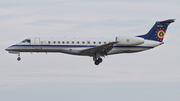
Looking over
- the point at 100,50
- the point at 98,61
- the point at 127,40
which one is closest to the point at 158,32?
the point at 127,40

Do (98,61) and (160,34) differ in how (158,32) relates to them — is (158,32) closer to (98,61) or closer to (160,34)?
(160,34)

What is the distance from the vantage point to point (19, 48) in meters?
36.5

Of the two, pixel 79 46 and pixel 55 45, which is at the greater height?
pixel 55 45

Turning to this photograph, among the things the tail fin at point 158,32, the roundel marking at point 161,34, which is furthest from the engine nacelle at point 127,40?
the roundel marking at point 161,34

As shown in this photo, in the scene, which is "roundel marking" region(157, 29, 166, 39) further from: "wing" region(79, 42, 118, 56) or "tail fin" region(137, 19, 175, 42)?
"wing" region(79, 42, 118, 56)

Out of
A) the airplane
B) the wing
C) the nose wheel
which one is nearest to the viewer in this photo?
the wing

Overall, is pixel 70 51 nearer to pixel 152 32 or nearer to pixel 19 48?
pixel 19 48

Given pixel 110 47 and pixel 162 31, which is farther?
pixel 162 31

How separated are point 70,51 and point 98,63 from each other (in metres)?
3.47

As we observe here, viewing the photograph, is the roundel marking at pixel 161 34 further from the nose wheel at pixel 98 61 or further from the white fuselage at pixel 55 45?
the nose wheel at pixel 98 61

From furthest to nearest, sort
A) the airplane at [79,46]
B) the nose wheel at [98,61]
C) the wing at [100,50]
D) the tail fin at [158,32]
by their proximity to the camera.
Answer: the tail fin at [158,32] → the nose wheel at [98,61] → the airplane at [79,46] → the wing at [100,50]

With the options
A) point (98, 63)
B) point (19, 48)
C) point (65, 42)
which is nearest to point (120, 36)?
point (98, 63)

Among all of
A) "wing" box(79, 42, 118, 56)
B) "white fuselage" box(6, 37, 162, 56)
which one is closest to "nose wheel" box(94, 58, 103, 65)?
"wing" box(79, 42, 118, 56)

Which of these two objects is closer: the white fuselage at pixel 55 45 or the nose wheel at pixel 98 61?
the white fuselage at pixel 55 45
